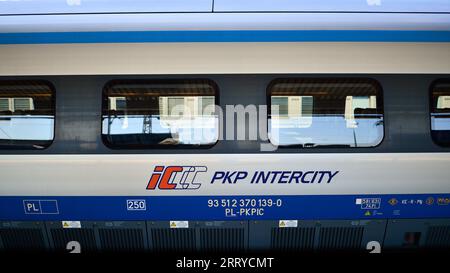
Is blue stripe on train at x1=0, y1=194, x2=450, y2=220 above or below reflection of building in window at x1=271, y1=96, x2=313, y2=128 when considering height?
below

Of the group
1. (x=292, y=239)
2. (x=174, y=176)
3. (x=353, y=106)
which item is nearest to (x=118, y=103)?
(x=174, y=176)

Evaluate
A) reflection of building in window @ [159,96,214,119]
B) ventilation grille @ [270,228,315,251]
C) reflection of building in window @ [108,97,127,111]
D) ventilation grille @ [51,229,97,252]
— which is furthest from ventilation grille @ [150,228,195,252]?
reflection of building in window @ [108,97,127,111]

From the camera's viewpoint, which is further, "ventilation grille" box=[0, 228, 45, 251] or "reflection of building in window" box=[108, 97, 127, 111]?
"ventilation grille" box=[0, 228, 45, 251]

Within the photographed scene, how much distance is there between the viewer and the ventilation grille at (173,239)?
3.40m

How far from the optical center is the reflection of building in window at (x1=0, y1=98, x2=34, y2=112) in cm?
337

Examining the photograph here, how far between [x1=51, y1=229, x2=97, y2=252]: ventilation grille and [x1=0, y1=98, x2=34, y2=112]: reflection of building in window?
4.45 ft

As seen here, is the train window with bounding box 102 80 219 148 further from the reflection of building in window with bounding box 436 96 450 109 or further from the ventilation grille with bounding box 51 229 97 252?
the reflection of building in window with bounding box 436 96 450 109

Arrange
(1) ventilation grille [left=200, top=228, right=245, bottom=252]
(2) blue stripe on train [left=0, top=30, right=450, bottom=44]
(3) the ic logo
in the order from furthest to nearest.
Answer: (1) ventilation grille [left=200, top=228, right=245, bottom=252] < (3) the ic logo < (2) blue stripe on train [left=0, top=30, right=450, bottom=44]

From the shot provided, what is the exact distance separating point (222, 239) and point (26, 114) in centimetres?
250


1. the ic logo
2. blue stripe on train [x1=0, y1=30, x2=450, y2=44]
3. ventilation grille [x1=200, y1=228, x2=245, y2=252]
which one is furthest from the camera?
ventilation grille [x1=200, y1=228, x2=245, y2=252]

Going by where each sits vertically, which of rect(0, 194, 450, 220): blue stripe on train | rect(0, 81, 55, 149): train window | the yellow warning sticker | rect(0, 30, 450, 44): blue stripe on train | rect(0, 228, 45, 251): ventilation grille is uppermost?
rect(0, 30, 450, 44): blue stripe on train
